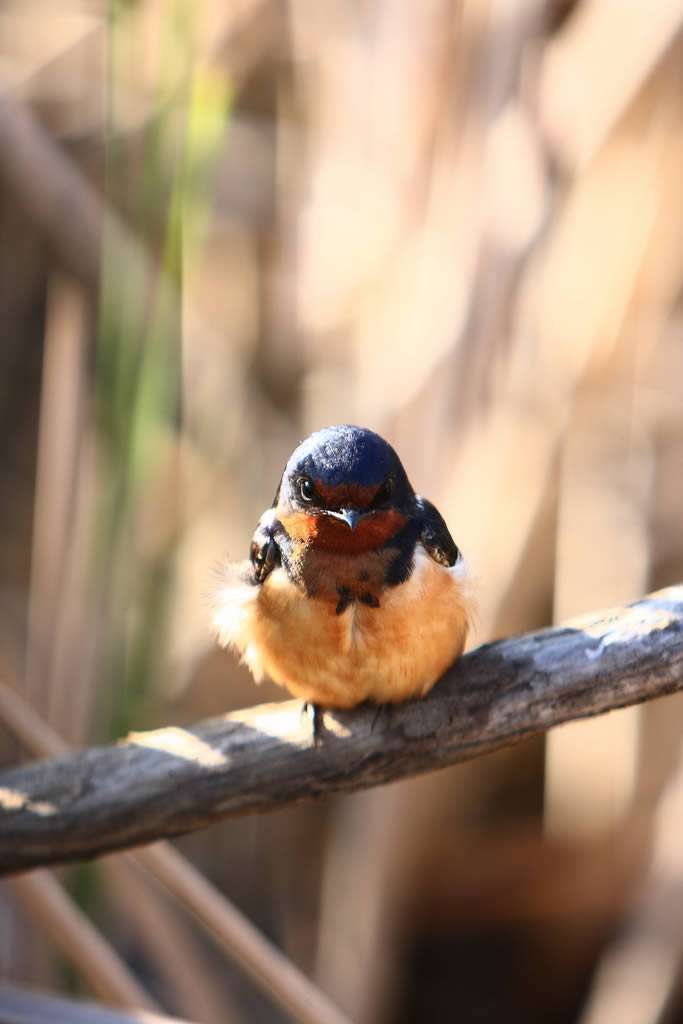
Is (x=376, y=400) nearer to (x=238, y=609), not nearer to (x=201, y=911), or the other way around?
(x=238, y=609)

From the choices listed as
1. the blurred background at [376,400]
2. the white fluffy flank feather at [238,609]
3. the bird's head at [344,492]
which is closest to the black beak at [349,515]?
the bird's head at [344,492]

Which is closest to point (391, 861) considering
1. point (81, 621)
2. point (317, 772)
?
point (81, 621)

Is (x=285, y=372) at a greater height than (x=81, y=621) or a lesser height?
greater

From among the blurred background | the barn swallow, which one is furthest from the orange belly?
the blurred background

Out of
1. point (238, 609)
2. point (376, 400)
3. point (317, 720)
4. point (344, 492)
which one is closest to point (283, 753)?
point (317, 720)

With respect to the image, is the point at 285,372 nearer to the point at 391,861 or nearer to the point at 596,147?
the point at 596,147

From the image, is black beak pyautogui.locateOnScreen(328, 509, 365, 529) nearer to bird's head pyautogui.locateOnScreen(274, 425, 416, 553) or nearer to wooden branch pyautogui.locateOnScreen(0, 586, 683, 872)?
bird's head pyautogui.locateOnScreen(274, 425, 416, 553)

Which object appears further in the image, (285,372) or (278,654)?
(285,372)
